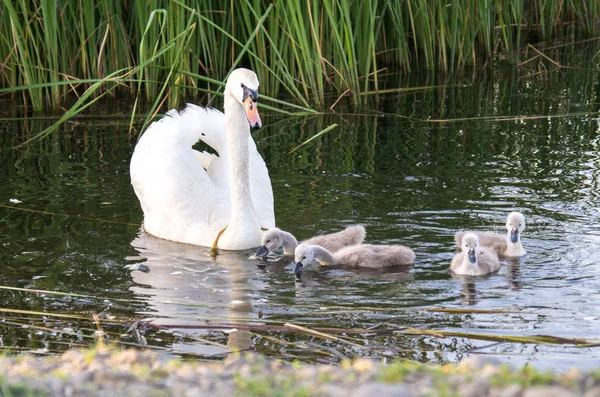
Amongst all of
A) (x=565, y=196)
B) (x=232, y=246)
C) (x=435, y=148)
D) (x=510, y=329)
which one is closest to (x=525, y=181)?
(x=565, y=196)

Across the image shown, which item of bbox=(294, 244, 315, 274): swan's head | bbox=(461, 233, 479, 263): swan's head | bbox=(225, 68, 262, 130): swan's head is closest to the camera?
bbox=(461, 233, 479, 263): swan's head

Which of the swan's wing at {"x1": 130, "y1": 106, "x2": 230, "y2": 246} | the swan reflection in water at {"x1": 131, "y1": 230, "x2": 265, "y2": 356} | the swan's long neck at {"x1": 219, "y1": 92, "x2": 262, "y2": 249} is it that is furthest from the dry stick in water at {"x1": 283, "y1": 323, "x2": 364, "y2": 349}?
the swan's wing at {"x1": 130, "y1": 106, "x2": 230, "y2": 246}

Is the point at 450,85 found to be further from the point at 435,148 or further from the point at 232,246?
the point at 232,246

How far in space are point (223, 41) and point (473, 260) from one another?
23.2 feet

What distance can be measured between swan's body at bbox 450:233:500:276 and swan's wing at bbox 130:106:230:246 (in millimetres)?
2239

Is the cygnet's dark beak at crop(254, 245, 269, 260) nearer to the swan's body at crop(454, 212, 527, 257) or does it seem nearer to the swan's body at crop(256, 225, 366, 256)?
the swan's body at crop(256, 225, 366, 256)

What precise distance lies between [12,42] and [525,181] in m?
6.95

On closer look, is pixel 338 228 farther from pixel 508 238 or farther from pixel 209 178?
pixel 508 238

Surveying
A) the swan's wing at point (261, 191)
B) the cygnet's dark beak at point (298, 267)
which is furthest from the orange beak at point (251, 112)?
the cygnet's dark beak at point (298, 267)

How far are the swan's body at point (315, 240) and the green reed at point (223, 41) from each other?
3.41 meters

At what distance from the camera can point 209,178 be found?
9484 millimetres

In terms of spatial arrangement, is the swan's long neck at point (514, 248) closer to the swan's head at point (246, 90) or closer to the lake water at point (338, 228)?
the lake water at point (338, 228)

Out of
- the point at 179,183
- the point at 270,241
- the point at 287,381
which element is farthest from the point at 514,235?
the point at 287,381

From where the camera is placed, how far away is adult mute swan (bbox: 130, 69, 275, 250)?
28.4 feet
